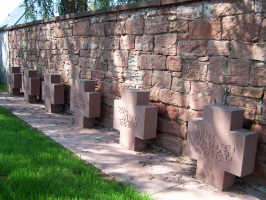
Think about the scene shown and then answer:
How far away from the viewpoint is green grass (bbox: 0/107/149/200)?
2535 millimetres

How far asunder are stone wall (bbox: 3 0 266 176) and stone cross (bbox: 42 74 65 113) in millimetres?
602

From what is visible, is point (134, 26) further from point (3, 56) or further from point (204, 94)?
point (3, 56)

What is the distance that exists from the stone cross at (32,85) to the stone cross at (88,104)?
279 centimetres

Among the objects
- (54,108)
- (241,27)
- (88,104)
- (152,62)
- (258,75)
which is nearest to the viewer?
(258,75)

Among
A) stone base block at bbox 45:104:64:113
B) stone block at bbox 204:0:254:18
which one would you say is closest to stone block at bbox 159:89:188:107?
stone block at bbox 204:0:254:18

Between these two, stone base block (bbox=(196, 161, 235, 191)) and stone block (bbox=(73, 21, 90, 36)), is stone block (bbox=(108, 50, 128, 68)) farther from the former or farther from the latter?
stone base block (bbox=(196, 161, 235, 191))

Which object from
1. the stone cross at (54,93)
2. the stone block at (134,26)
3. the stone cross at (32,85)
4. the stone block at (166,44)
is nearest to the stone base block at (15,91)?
the stone cross at (32,85)

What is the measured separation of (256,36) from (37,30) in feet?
22.0

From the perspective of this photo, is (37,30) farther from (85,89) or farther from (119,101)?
(119,101)

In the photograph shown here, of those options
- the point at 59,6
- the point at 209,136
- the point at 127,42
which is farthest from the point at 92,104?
the point at 59,6

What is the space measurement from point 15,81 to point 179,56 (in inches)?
259

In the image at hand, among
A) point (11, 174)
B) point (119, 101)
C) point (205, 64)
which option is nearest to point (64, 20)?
point (119, 101)

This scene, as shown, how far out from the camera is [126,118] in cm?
438

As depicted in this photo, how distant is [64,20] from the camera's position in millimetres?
6703
